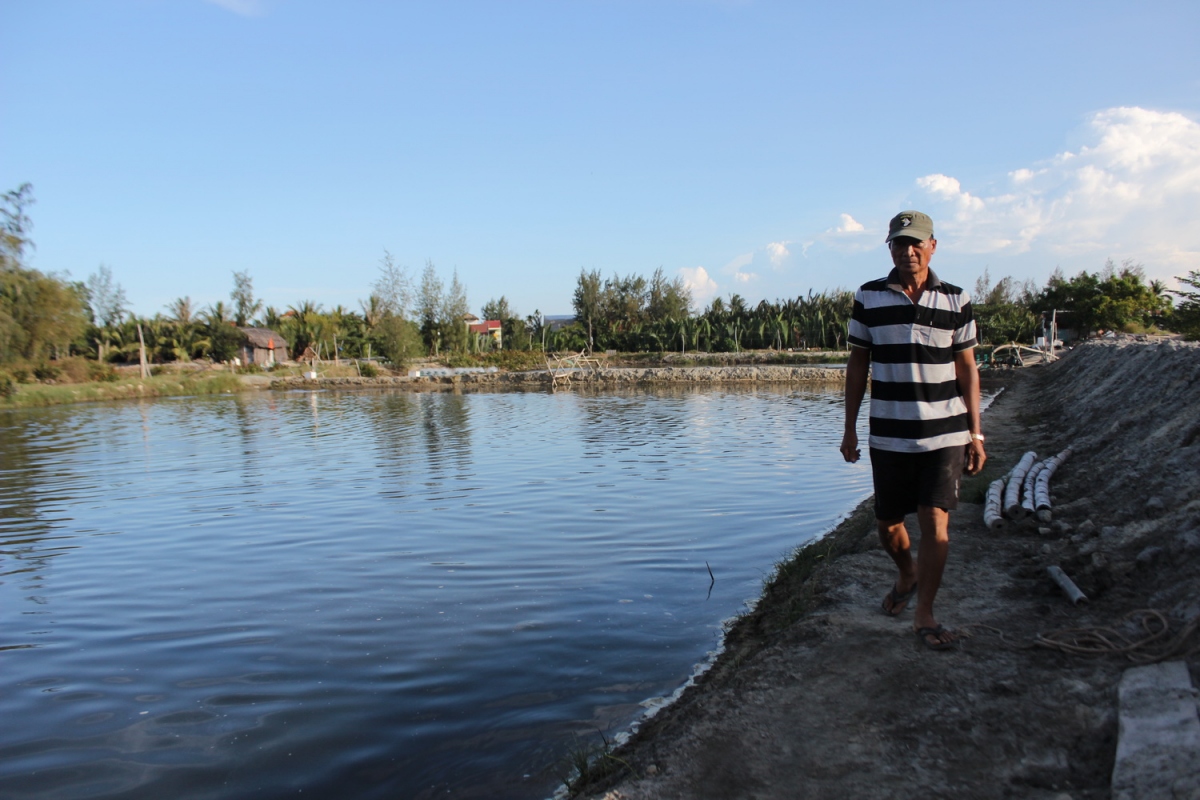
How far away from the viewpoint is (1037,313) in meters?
40.5

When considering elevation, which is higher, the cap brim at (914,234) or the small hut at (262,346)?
the small hut at (262,346)

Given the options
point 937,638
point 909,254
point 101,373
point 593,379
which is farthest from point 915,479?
point 101,373

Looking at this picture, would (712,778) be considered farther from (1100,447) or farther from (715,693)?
(1100,447)

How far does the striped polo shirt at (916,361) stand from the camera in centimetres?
356

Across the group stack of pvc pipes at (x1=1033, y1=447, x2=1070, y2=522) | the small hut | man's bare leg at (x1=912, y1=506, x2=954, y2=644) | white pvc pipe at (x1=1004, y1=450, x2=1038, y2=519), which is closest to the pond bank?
the small hut

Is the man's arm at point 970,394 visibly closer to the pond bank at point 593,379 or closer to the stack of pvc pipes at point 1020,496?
the stack of pvc pipes at point 1020,496

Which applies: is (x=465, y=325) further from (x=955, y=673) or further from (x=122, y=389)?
(x=955, y=673)

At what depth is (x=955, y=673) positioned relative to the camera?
3254mm

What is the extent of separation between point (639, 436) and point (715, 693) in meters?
13.8

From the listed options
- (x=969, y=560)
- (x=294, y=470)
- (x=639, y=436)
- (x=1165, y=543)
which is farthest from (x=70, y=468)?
(x=1165, y=543)

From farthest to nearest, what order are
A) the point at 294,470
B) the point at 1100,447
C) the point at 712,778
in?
1. the point at 294,470
2. the point at 1100,447
3. the point at 712,778

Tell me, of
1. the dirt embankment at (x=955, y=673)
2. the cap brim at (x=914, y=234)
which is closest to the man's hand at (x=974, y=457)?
the dirt embankment at (x=955, y=673)

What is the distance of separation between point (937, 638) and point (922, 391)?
3.56 ft

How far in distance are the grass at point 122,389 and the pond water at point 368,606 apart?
71.9ft
